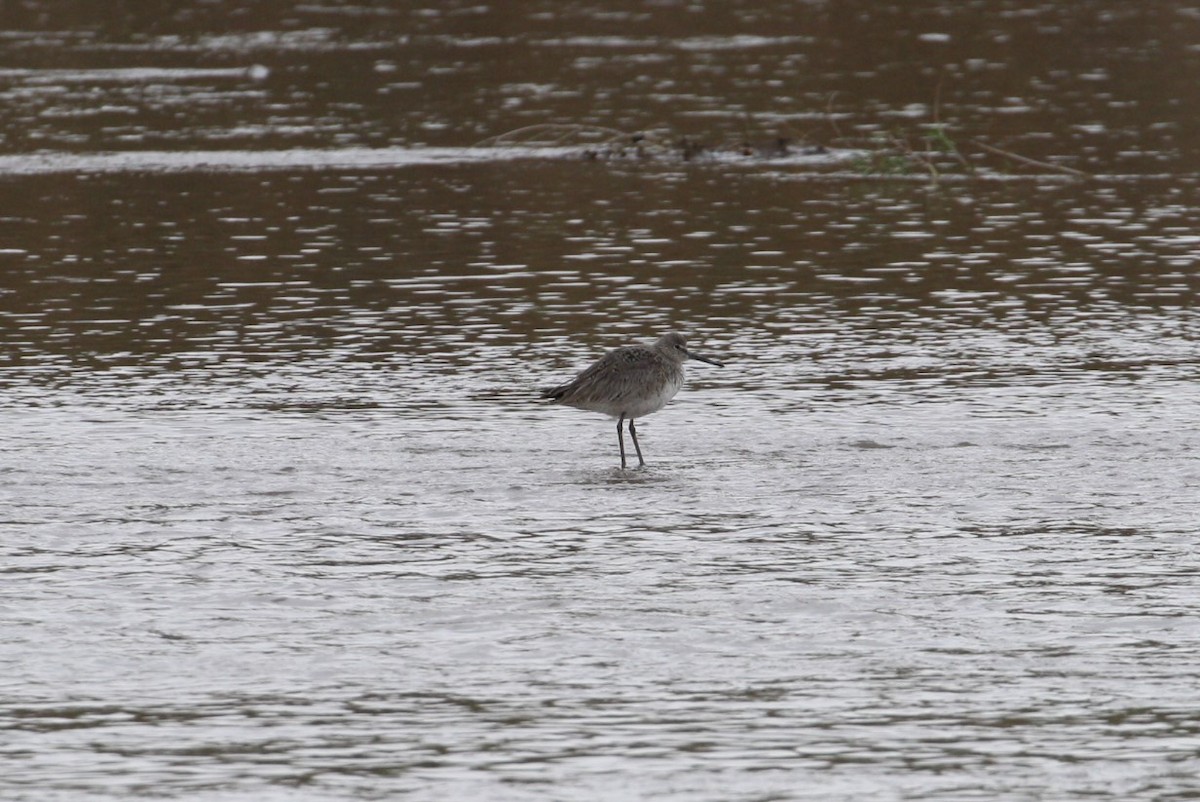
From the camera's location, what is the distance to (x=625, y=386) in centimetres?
1596

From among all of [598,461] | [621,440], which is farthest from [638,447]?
[598,461]

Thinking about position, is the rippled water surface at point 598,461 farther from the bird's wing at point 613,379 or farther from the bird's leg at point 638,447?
the bird's wing at point 613,379

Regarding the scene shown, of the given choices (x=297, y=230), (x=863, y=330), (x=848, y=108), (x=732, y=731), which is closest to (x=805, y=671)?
(x=732, y=731)

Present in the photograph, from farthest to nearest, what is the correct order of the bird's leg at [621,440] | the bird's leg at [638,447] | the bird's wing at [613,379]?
the bird's wing at [613,379]
the bird's leg at [638,447]
the bird's leg at [621,440]

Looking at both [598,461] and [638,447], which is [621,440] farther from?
[598,461]

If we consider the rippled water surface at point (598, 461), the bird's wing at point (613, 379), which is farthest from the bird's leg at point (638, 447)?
the bird's wing at point (613, 379)

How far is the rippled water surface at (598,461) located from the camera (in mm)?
9945

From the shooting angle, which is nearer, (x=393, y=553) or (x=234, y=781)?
(x=234, y=781)

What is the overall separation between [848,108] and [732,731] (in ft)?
97.6

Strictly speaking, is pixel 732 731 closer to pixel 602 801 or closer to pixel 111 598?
pixel 602 801

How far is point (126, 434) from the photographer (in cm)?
1669

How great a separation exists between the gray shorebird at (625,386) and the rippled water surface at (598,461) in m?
0.42

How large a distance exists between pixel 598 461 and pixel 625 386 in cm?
61

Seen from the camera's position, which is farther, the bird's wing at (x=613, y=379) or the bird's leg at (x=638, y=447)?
the bird's wing at (x=613, y=379)
